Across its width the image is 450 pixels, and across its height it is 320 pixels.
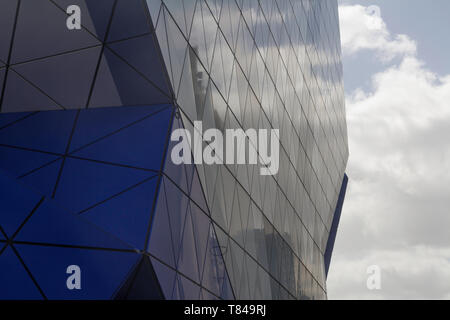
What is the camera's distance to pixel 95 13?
1470 centimetres

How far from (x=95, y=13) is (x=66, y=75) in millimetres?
2073

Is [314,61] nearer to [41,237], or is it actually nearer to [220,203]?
[220,203]

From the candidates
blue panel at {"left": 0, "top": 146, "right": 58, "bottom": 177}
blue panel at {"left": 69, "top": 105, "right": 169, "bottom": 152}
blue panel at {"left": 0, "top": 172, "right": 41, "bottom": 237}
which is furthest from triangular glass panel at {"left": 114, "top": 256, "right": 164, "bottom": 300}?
blue panel at {"left": 0, "top": 146, "right": 58, "bottom": 177}

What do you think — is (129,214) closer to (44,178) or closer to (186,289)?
(186,289)

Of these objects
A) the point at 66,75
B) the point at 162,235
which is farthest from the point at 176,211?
the point at 66,75

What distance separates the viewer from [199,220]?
16234 millimetres

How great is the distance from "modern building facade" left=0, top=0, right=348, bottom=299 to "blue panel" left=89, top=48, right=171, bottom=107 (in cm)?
3

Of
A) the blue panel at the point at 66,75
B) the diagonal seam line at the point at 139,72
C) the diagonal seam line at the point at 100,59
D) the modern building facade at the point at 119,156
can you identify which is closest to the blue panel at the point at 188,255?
the modern building facade at the point at 119,156

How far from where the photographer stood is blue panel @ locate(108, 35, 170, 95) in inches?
571

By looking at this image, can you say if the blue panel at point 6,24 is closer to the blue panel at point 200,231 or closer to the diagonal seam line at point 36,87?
the diagonal seam line at point 36,87

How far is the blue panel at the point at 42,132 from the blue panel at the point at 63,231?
8.68ft

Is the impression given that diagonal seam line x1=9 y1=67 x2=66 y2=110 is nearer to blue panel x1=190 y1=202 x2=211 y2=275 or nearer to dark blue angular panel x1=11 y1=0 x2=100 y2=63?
dark blue angular panel x1=11 y1=0 x2=100 y2=63

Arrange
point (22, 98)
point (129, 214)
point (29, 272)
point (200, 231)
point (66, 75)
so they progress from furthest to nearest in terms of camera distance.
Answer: point (200, 231) < point (22, 98) < point (66, 75) < point (129, 214) < point (29, 272)

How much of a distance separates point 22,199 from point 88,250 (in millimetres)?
2134
